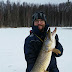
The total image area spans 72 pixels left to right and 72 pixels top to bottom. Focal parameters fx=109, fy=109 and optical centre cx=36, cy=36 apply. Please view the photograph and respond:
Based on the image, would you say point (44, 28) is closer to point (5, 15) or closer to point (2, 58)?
point (2, 58)

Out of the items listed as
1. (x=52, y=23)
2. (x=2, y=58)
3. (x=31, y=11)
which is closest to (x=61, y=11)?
(x=52, y=23)

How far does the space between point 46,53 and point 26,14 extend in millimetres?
45326

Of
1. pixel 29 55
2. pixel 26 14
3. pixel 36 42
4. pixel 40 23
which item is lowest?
pixel 29 55

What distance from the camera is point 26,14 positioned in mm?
45812

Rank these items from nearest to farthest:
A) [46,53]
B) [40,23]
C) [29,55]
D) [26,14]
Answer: [46,53] < [29,55] < [40,23] < [26,14]

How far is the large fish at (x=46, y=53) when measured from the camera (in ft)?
5.26

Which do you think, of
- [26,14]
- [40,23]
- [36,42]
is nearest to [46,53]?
[36,42]

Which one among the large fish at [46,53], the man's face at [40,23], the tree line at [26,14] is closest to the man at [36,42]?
the man's face at [40,23]

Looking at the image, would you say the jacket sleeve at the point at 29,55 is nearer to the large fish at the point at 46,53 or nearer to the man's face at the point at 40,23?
the large fish at the point at 46,53

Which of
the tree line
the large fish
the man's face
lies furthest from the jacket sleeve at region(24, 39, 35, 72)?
the tree line

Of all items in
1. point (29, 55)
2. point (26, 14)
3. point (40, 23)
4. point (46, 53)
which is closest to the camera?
point (46, 53)

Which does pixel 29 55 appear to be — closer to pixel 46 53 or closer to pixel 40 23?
pixel 46 53

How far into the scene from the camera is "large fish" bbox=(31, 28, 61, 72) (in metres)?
1.60

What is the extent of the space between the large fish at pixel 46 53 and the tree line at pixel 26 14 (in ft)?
130
